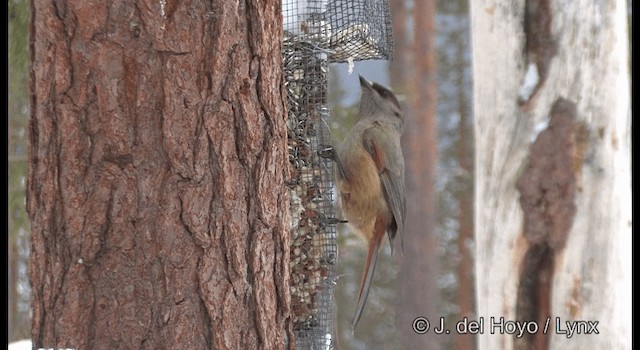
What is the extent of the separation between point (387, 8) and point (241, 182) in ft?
6.84

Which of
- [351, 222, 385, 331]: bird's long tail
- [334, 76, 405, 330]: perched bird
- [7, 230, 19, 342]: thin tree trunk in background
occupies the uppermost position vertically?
[334, 76, 405, 330]: perched bird

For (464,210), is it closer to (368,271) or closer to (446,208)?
(446,208)

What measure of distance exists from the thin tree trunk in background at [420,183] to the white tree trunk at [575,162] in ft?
18.4

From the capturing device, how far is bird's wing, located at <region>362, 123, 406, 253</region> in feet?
14.7

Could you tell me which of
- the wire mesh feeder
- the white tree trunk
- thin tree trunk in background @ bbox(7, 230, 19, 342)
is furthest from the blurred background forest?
the wire mesh feeder

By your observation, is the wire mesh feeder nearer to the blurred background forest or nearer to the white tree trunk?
the white tree trunk

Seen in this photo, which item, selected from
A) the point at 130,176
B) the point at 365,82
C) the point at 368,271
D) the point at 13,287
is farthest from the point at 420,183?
the point at 130,176

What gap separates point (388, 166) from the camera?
14.8 ft

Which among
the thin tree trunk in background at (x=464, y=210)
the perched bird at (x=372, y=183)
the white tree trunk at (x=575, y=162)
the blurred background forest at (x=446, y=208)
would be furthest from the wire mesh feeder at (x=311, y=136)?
the thin tree trunk in background at (x=464, y=210)

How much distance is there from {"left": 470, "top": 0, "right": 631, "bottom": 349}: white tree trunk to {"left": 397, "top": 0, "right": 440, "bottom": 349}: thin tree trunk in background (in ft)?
18.4

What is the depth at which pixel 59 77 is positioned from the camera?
2.50m

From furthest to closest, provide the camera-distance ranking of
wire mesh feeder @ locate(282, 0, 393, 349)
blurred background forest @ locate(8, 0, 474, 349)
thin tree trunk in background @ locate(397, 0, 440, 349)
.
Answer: blurred background forest @ locate(8, 0, 474, 349) → thin tree trunk in background @ locate(397, 0, 440, 349) → wire mesh feeder @ locate(282, 0, 393, 349)

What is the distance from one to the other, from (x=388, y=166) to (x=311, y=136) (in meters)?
0.70

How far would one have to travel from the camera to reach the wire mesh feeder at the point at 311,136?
3824 millimetres
